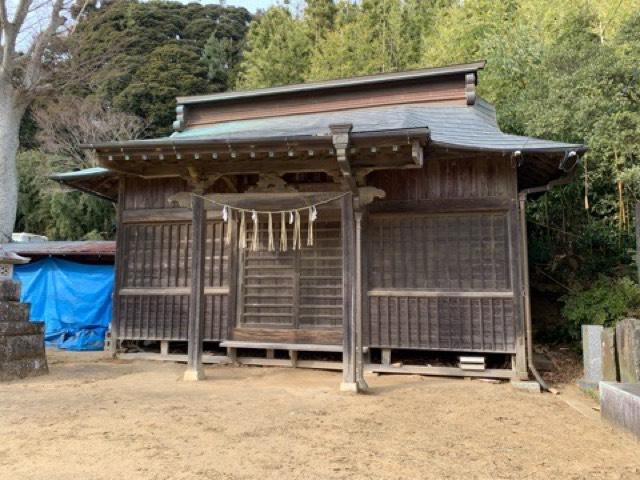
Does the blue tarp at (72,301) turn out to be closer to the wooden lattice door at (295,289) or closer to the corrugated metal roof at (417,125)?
the corrugated metal roof at (417,125)

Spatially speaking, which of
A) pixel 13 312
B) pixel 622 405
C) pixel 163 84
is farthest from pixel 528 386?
pixel 163 84

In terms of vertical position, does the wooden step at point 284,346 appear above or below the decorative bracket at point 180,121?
below

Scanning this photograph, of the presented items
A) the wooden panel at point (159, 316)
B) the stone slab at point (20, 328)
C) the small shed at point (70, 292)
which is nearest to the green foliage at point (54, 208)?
the small shed at point (70, 292)

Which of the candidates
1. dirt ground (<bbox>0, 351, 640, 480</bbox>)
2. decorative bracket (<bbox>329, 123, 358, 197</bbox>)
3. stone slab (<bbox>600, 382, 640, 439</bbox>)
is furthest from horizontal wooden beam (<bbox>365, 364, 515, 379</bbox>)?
decorative bracket (<bbox>329, 123, 358, 197</bbox>)

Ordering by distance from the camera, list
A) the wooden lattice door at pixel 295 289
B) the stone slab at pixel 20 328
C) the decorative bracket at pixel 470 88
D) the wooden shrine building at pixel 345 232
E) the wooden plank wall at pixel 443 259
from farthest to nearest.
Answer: the decorative bracket at pixel 470 88
the wooden lattice door at pixel 295 289
the wooden plank wall at pixel 443 259
the stone slab at pixel 20 328
the wooden shrine building at pixel 345 232

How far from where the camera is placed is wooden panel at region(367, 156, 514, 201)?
23.8 ft

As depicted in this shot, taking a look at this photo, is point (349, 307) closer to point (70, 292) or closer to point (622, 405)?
point (622, 405)

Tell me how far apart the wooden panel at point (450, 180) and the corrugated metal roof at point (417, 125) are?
0.39 m

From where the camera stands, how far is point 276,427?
14.9ft

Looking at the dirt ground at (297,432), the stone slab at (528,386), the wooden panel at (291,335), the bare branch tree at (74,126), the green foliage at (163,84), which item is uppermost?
the green foliage at (163,84)

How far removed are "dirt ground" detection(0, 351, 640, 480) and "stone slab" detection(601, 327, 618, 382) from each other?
47 cm

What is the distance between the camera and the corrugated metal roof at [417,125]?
6.72 meters

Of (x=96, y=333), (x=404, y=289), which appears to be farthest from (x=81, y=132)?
(x=404, y=289)

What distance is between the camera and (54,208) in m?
19.0
